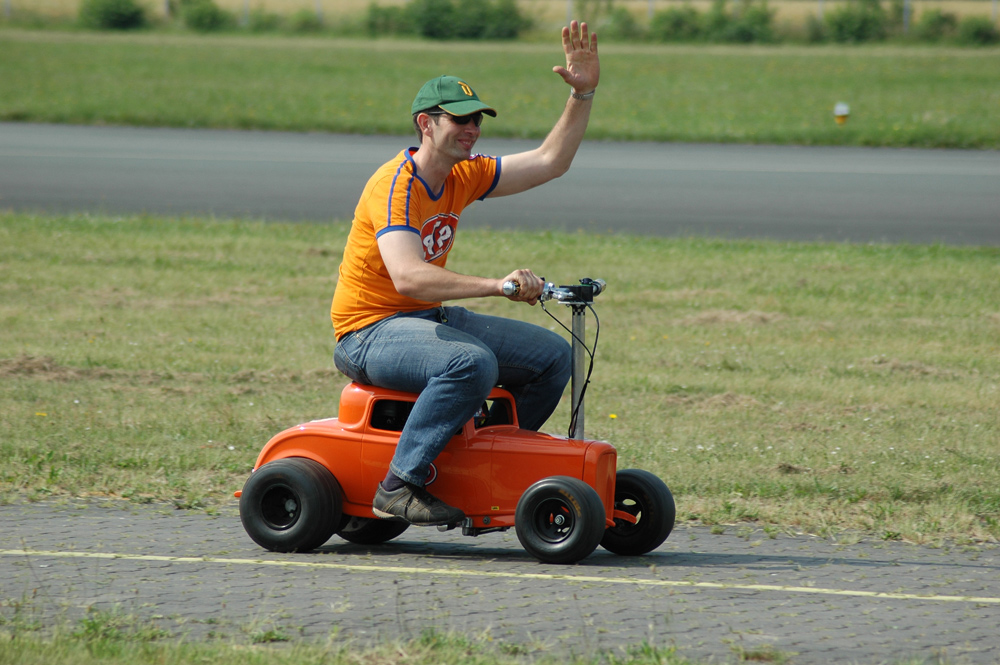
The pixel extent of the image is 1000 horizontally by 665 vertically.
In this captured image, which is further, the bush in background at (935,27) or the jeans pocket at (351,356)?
the bush in background at (935,27)

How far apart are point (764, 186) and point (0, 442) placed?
14433 mm

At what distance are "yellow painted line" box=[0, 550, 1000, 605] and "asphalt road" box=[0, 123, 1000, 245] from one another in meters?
10.8

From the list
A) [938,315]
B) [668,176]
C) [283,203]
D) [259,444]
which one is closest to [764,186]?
[668,176]

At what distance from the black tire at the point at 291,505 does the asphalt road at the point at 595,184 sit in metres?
10.6

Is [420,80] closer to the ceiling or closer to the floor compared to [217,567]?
closer to the ceiling

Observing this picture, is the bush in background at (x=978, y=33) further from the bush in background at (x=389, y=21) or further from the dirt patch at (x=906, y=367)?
the dirt patch at (x=906, y=367)

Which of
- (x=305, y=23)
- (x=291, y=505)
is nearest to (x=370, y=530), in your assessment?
(x=291, y=505)

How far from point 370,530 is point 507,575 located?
0.86 m

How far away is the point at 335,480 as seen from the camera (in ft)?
17.4

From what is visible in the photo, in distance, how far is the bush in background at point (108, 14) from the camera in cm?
4569

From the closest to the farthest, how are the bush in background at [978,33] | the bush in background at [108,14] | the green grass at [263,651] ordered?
the green grass at [263,651]
the bush in background at [978,33]
the bush in background at [108,14]

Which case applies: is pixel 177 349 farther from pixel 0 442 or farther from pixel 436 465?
pixel 436 465

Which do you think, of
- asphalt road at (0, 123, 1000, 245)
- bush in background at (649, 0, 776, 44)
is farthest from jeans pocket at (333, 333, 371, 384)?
bush in background at (649, 0, 776, 44)

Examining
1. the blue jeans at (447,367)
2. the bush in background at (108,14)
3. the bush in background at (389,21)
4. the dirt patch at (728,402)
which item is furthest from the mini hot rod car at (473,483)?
the bush in background at (108,14)
